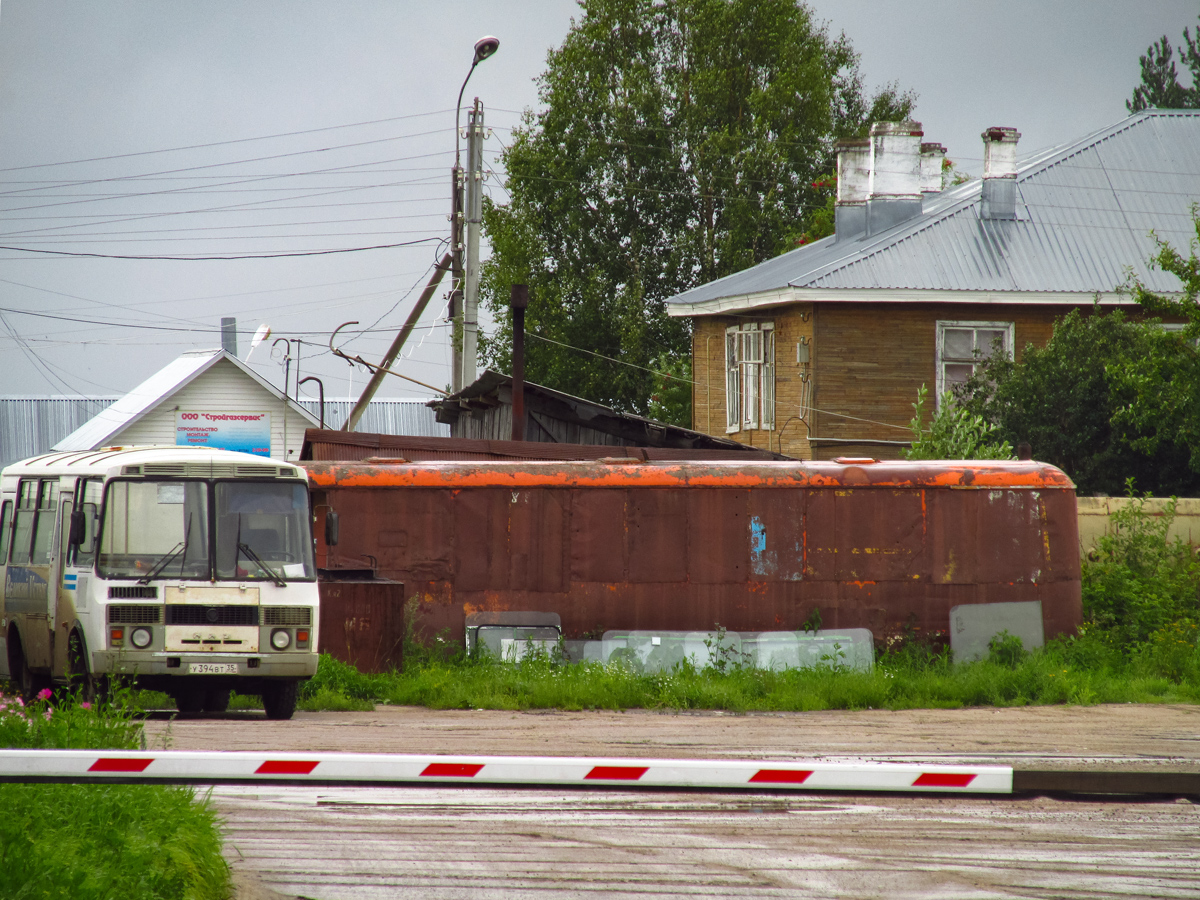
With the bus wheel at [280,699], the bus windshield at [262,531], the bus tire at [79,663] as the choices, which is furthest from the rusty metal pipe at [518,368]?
the bus tire at [79,663]

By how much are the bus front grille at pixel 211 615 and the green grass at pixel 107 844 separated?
4749mm

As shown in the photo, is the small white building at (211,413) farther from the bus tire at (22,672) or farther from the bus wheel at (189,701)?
the bus wheel at (189,701)

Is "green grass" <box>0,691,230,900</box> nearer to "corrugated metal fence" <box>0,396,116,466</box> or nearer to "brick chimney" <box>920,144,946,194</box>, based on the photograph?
"brick chimney" <box>920,144,946,194</box>

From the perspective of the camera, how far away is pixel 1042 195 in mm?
27375

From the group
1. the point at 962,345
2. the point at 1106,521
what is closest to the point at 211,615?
the point at 1106,521

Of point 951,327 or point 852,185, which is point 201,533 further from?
point 852,185

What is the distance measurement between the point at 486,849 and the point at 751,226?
34205mm

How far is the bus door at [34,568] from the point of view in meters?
12.7

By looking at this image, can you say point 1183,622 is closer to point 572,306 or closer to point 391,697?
point 391,697

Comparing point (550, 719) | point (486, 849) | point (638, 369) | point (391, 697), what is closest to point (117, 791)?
point (486, 849)

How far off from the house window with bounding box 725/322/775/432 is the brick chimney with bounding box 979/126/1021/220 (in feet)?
16.8

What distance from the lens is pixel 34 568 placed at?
13.1 m

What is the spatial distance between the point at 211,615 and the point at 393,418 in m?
47.3

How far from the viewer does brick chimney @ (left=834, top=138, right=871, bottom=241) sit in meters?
28.5
